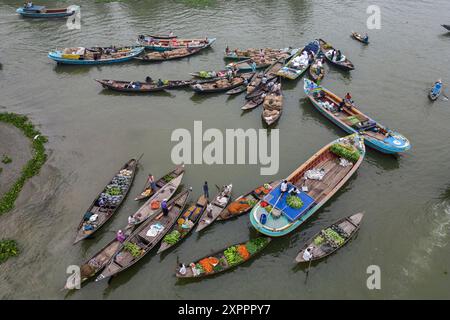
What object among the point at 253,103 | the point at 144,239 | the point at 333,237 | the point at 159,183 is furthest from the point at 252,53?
the point at 144,239

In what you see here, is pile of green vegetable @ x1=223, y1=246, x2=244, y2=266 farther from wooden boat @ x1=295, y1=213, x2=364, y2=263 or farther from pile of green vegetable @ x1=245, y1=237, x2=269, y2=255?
wooden boat @ x1=295, y1=213, x2=364, y2=263

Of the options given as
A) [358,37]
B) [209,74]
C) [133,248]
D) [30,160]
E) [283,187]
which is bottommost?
[133,248]

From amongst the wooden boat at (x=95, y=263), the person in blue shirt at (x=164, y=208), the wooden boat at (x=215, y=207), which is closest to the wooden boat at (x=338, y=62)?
the wooden boat at (x=215, y=207)

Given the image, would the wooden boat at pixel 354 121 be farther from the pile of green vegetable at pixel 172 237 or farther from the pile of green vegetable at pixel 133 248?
the pile of green vegetable at pixel 133 248

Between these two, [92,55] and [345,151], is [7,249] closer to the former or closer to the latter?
[345,151]

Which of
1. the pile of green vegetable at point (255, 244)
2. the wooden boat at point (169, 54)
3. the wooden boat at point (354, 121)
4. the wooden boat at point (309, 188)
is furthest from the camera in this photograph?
the wooden boat at point (169, 54)
